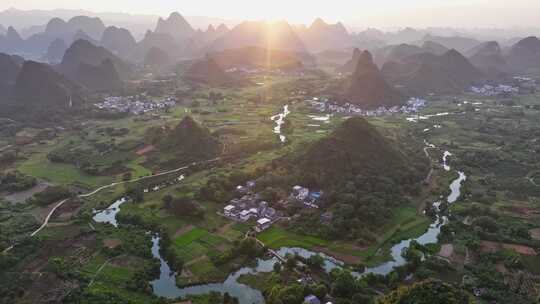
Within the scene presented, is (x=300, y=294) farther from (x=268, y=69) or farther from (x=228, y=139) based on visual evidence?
(x=268, y=69)

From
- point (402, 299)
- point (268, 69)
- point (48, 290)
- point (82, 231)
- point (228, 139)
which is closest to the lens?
point (402, 299)

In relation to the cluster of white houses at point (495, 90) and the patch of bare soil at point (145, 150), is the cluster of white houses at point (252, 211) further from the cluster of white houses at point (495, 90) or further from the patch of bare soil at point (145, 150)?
the cluster of white houses at point (495, 90)

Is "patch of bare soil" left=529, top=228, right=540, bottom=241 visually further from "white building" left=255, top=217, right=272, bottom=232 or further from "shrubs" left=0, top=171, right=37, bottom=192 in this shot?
"shrubs" left=0, top=171, right=37, bottom=192

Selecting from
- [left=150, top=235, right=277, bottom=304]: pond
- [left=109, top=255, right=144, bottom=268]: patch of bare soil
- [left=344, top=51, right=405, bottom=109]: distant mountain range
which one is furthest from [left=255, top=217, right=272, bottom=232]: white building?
[left=344, top=51, right=405, bottom=109]: distant mountain range

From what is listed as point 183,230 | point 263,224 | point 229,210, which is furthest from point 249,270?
point 229,210

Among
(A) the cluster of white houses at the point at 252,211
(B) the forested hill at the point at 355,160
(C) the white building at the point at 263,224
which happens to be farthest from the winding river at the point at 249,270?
(B) the forested hill at the point at 355,160

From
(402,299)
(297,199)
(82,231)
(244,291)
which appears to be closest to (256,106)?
(297,199)

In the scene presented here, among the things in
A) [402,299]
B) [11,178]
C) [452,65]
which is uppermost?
[452,65]
